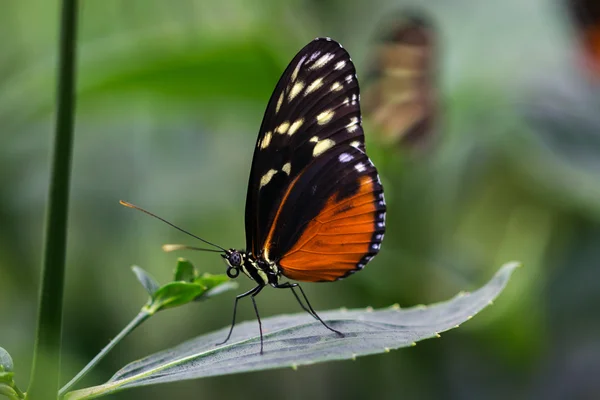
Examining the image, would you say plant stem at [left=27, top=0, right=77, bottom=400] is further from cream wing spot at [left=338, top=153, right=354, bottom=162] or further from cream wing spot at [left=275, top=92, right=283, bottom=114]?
cream wing spot at [left=338, top=153, right=354, bottom=162]

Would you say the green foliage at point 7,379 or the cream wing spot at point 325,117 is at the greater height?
the cream wing spot at point 325,117

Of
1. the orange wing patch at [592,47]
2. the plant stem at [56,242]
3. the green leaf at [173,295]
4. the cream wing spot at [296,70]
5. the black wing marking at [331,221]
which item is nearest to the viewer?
the plant stem at [56,242]

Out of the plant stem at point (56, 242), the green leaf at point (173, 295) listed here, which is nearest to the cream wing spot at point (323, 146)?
the green leaf at point (173, 295)

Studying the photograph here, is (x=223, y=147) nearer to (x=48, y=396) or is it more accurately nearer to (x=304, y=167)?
(x=304, y=167)

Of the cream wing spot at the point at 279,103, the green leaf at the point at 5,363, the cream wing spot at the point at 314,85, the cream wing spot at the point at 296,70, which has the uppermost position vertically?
the cream wing spot at the point at 296,70

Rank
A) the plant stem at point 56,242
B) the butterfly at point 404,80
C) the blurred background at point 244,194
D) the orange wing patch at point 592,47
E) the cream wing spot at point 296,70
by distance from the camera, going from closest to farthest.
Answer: the plant stem at point 56,242, the cream wing spot at point 296,70, the blurred background at point 244,194, the butterfly at point 404,80, the orange wing patch at point 592,47

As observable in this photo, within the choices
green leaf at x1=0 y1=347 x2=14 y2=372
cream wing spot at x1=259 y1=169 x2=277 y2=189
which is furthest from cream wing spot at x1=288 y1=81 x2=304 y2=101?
green leaf at x1=0 y1=347 x2=14 y2=372

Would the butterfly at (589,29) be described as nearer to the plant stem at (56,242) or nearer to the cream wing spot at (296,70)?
the cream wing spot at (296,70)

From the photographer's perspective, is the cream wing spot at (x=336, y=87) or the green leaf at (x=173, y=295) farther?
the cream wing spot at (x=336, y=87)

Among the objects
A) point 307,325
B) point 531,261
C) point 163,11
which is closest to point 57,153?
point 307,325

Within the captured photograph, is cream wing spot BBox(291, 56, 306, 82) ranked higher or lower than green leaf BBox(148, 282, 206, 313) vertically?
higher

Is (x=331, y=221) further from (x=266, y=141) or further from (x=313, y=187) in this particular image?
(x=266, y=141)
